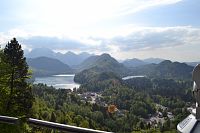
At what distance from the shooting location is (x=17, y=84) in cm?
2003

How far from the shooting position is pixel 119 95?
16362 centimetres

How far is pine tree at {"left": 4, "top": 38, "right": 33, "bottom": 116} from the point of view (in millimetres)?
18859

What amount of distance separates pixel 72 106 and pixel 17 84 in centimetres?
8366

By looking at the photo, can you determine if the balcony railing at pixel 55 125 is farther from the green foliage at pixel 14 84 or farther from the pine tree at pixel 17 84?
the pine tree at pixel 17 84

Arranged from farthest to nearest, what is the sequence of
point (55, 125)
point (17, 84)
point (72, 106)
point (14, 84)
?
point (72, 106), point (17, 84), point (14, 84), point (55, 125)

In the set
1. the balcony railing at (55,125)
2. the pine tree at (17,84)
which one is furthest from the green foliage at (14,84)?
the balcony railing at (55,125)

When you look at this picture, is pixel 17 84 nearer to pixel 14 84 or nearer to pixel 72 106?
pixel 14 84

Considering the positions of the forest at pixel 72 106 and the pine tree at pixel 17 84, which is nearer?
the forest at pixel 72 106

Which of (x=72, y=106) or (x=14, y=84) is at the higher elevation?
(x=14, y=84)

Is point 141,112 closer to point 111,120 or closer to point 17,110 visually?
point 111,120

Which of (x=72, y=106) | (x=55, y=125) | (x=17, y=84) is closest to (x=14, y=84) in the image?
(x=17, y=84)

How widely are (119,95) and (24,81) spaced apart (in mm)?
144443

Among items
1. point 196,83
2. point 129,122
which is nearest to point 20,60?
point 196,83

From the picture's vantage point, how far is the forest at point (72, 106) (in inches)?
712
